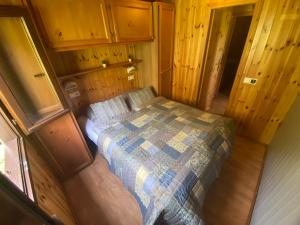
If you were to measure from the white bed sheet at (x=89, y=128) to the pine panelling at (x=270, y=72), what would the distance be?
2.31 metres

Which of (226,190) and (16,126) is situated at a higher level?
(16,126)

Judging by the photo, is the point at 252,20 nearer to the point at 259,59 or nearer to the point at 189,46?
the point at 259,59

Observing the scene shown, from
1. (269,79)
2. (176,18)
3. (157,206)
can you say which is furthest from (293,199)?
(176,18)

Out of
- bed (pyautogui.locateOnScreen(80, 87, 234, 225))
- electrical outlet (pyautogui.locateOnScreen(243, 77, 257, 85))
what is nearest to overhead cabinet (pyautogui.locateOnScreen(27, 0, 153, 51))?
bed (pyautogui.locateOnScreen(80, 87, 234, 225))

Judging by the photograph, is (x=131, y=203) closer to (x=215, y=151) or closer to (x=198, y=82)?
(x=215, y=151)

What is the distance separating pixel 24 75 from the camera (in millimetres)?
1335

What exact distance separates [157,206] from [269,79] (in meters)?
2.22

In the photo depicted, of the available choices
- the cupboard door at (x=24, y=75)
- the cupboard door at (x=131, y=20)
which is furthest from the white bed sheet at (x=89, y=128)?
the cupboard door at (x=131, y=20)

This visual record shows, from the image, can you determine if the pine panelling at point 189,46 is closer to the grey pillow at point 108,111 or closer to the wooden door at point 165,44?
the wooden door at point 165,44

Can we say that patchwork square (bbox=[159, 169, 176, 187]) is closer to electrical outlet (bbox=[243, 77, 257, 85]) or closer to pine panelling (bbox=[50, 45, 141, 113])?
pine panelling (bbox=[50, 45, 141, 113])

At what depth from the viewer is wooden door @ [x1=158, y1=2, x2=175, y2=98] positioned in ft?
7.23

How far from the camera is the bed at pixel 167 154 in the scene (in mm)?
1069

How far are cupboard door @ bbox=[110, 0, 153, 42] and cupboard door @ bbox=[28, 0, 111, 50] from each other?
0.15 meters

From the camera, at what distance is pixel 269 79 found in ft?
6.37
